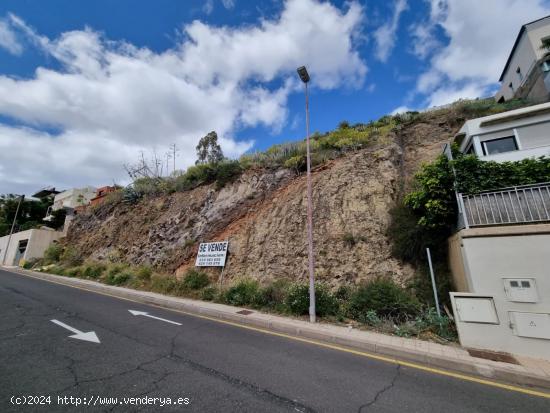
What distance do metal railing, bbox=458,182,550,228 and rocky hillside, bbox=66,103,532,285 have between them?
3.26m

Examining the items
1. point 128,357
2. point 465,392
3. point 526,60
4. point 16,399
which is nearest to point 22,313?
point 128,357

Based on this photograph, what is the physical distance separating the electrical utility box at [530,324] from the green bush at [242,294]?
7.69 m

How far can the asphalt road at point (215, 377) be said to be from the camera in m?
3.76

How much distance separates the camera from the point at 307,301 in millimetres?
9055

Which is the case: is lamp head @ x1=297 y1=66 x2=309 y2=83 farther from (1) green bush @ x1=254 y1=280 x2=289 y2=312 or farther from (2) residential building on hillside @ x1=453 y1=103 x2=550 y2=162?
(1) green bush @ x1=254 y1=280 x2=289 y2=312

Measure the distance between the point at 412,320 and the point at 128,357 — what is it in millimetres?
7261

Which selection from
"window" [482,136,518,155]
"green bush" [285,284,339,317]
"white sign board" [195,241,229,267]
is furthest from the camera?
"white sign board" [195,241,229,267]

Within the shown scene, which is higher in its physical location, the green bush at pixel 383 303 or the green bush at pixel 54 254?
the green bush at pixel 54 254

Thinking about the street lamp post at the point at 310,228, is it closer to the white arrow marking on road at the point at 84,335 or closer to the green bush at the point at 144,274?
the white arrow marking on road at the point at 84,335

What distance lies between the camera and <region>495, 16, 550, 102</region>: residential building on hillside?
19906mm

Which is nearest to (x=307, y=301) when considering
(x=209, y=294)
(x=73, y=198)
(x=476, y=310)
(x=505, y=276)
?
(x=476, y=310)

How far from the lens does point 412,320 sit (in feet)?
25.1

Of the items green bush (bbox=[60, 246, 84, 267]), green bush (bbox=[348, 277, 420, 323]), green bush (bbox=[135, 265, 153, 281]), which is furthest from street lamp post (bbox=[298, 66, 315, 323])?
green bush (bbox=[60, 246, 84, 267])

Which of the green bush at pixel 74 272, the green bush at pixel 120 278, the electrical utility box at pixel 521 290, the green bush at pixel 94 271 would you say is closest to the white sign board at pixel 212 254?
the green bush at pixel 120 278
